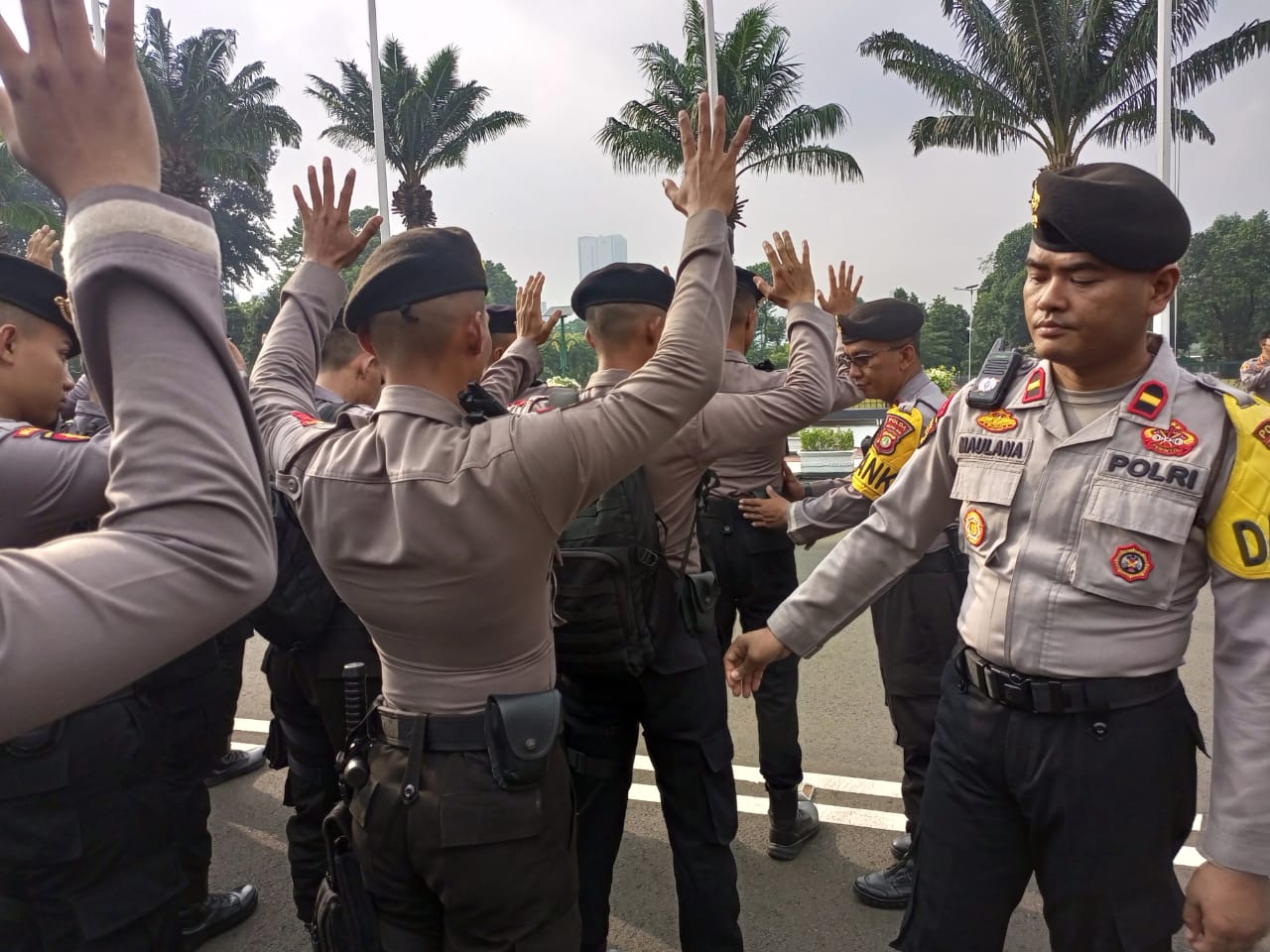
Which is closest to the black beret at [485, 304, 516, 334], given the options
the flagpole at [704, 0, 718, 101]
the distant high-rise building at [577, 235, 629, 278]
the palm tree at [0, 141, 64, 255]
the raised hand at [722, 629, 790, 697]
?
the raised hand at [722, 629, 790, 697]

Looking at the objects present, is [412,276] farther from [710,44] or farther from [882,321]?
[710,44]

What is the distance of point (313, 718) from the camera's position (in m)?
2.77

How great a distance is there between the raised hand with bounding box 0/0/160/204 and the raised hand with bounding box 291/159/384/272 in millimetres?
1531

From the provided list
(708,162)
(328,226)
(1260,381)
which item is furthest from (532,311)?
(1260,381)

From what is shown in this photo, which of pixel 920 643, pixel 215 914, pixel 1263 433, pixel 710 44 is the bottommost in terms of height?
pixel 215 914

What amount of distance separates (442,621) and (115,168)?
1.04 metres

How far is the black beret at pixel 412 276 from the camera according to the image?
1.68 m

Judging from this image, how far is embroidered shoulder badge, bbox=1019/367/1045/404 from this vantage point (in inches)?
73.5

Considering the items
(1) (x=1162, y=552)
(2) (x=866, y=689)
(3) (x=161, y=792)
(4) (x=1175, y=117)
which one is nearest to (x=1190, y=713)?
(1) (x=1162, y=552)

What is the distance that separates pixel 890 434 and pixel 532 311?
1.47 meters

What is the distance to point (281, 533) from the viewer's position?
256 cm

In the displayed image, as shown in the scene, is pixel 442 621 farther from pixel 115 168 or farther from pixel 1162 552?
pixel 1162 552

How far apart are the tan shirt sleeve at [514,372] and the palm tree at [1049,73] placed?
17700mm

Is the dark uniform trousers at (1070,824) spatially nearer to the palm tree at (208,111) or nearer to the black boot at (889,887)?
the black boot at (889,887)
